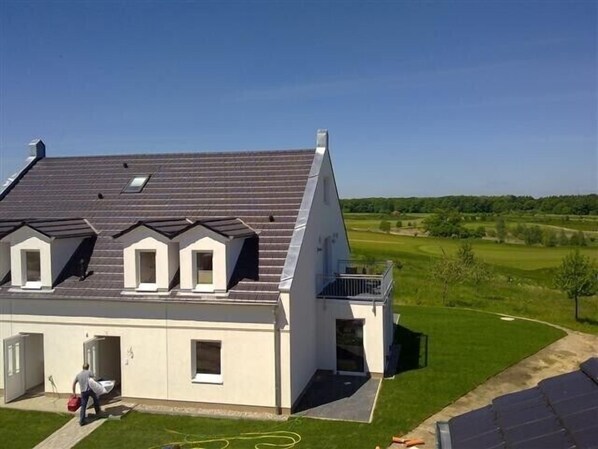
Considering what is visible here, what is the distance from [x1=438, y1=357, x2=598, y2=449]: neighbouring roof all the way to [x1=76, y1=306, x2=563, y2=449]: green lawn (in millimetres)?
10924

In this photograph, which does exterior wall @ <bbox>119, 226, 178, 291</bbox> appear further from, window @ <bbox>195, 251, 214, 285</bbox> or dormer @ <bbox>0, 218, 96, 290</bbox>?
dormer @ <bbox>0, 218, 96, 290</bbox>

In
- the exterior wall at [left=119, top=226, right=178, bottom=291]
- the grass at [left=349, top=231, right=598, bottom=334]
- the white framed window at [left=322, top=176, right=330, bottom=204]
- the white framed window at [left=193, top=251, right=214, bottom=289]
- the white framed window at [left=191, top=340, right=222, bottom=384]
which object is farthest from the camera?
the grass at [left=349, top=231, right=598, bottom=334]

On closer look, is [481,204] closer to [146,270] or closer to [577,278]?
[577,278]

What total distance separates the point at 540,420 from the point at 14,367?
18.9m

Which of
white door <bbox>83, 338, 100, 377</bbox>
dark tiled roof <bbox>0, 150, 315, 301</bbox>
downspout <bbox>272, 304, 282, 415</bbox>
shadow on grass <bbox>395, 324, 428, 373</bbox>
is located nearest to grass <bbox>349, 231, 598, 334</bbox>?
shadow on grass <bbox>395, 324, 428, 373</bbox>

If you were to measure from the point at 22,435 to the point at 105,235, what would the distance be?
→ 24.7 feet

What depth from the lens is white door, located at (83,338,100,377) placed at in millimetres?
17719

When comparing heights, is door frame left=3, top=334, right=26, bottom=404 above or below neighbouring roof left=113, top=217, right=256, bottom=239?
below

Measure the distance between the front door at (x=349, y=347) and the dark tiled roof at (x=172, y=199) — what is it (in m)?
4.70

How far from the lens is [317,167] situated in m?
20.6

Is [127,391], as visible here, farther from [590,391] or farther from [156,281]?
[590,391]

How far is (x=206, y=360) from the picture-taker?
17.4m

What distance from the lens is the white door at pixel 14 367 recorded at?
58.3ft

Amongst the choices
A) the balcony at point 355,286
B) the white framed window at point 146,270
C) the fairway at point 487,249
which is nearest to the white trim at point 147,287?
the white framed window at point 146,270
